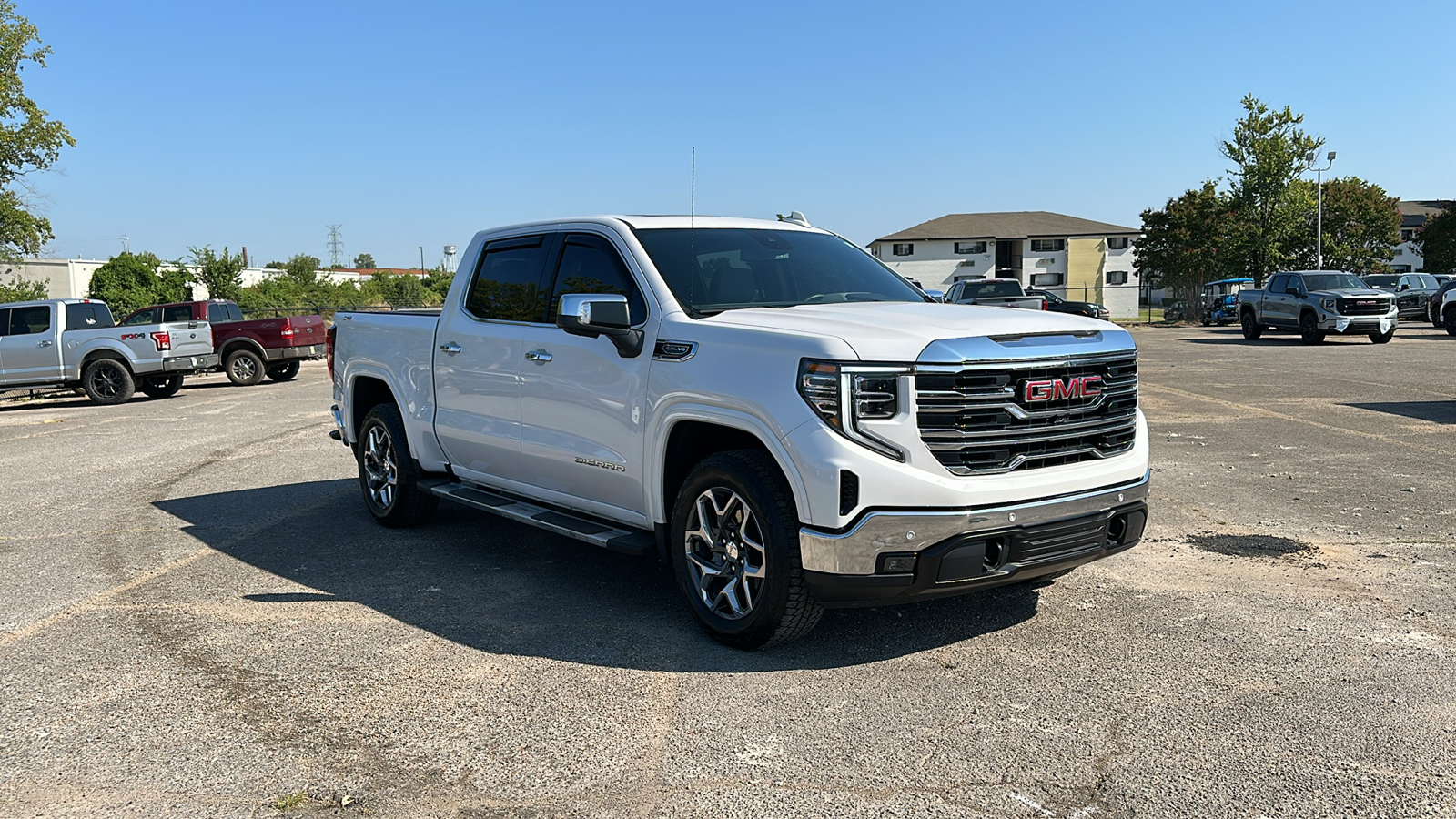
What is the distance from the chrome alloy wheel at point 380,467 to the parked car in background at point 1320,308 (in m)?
28.4

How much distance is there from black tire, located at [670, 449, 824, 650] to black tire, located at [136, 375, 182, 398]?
20137mm

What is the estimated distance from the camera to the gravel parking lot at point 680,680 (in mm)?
3670

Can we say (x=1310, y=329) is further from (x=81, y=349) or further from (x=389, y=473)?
(x=81, y=349)

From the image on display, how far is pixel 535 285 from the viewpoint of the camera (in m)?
6.48

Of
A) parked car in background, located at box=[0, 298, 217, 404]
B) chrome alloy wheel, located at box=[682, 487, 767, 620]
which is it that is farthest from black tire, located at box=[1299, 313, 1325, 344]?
chrome alloy wheel, located at box=[682, 487, 767, 620]

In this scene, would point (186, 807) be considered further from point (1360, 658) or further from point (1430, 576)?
point (1430, 576)

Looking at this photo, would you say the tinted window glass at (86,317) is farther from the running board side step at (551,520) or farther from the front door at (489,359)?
the front door at (489,359)

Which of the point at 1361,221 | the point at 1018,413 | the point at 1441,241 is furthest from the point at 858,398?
the point at 1441,241

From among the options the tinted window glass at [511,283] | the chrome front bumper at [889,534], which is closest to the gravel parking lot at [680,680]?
the chrome front bumper at [889,534]

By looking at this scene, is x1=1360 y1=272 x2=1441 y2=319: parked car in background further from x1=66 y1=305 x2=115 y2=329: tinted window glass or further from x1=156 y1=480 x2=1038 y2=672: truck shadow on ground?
x1=156 y1=480 x2=1038 y2=672: truck shadow on ground

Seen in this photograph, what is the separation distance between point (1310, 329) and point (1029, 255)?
185 ft

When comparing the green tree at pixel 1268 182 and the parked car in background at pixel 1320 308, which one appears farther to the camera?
the green tree at pixel 1268 182

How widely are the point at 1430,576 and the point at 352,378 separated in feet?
22.9

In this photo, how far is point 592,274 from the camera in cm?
609
